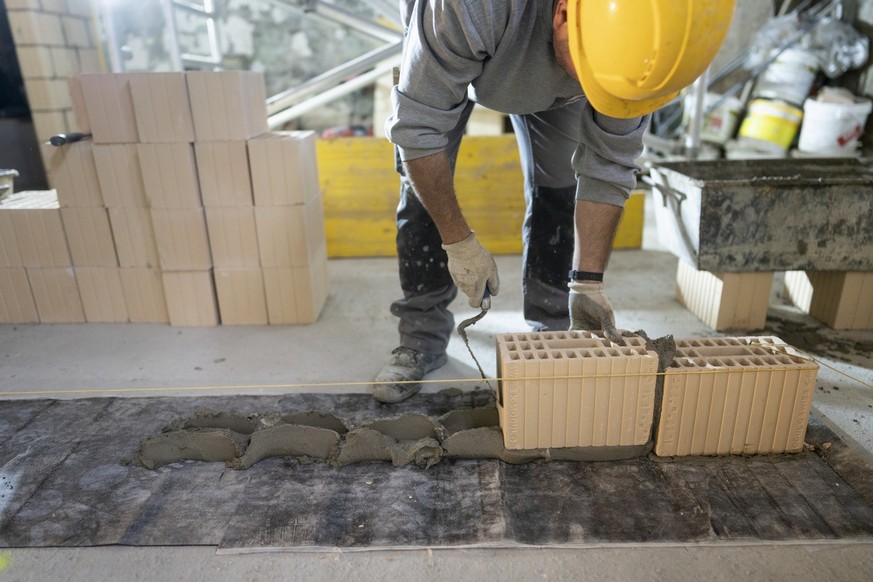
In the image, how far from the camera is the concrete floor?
53.6 inches

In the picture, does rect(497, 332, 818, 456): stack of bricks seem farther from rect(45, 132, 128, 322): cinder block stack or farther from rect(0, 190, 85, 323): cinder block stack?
rect(0, 190, 85, 323): cinder block stack

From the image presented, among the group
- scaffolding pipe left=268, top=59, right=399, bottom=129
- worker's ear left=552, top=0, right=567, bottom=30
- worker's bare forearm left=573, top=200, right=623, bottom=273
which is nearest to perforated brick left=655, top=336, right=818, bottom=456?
worker's bare forearm left=573, top=200, right=623, bottom=273

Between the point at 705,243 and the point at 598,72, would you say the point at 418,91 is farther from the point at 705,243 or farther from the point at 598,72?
the point at 705,243

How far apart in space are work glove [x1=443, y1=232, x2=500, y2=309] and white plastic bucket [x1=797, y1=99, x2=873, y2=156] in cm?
381

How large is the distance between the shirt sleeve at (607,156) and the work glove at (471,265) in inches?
15.4

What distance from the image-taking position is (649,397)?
5.38 feet

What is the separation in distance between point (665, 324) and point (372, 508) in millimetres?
1728

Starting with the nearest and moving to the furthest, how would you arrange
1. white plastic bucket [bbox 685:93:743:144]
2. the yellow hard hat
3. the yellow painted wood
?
the yellow hard hat < the yellow painted wood < white plastic bucket [bbox 685:93:743:144]

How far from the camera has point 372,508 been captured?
5.06ft

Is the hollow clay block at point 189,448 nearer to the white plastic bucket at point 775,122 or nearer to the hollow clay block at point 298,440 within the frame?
the hollow clay block at point 298,440

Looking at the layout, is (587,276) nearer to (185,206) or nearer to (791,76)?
(185,206)

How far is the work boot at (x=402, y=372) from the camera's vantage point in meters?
2.08

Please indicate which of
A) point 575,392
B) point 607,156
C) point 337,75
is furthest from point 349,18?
point 575,392

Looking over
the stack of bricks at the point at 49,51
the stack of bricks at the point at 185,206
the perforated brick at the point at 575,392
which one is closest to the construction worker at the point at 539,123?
the perforated brick at the point at 575,392
